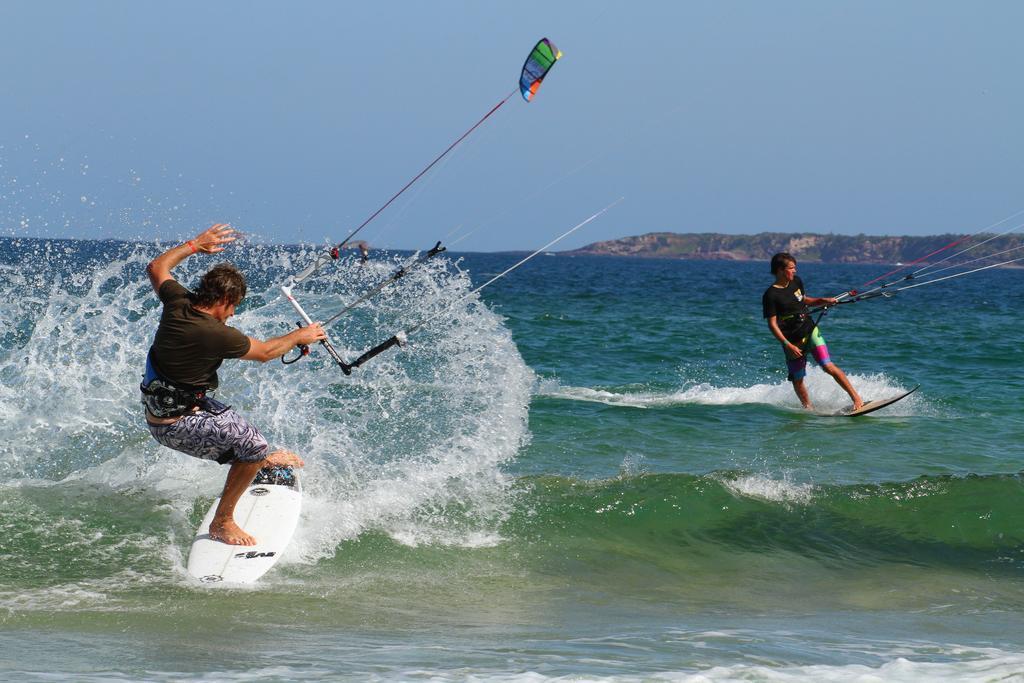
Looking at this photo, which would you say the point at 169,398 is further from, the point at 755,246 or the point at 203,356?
the point at 755,246

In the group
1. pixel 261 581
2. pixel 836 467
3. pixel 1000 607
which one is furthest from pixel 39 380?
pixel 1000 607

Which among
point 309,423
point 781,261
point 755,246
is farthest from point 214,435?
point 755,246

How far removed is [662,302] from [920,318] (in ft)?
29.0

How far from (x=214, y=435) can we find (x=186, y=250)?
1023 mm

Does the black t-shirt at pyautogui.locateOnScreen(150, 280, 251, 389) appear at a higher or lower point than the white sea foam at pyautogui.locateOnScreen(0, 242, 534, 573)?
higher

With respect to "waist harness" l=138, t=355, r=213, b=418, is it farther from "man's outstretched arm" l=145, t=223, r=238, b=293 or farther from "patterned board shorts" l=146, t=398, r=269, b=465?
"man's outstretched arm" l=145, t=223, r=238, b=293

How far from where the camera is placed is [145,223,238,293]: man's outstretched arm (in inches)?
232

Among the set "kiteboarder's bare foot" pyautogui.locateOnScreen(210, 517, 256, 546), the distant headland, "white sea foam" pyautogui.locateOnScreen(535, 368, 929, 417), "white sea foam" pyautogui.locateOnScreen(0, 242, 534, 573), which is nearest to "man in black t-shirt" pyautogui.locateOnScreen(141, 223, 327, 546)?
"kiteboarder's bare foot" pyautogui.locateOnScreen(210, 517, 256, 546)

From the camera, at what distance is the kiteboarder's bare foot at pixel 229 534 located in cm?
632

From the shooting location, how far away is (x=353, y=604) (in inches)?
234

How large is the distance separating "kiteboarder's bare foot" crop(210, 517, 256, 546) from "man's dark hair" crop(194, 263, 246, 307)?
143 cm

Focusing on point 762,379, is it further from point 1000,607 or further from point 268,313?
point 1000,607

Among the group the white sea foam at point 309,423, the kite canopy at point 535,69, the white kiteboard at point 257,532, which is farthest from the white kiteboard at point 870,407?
the white kiteboard at point 257,532

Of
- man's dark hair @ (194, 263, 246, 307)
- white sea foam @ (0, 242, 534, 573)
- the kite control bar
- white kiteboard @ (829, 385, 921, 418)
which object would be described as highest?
man's dark hair @ (194, 263, 246, 307)
